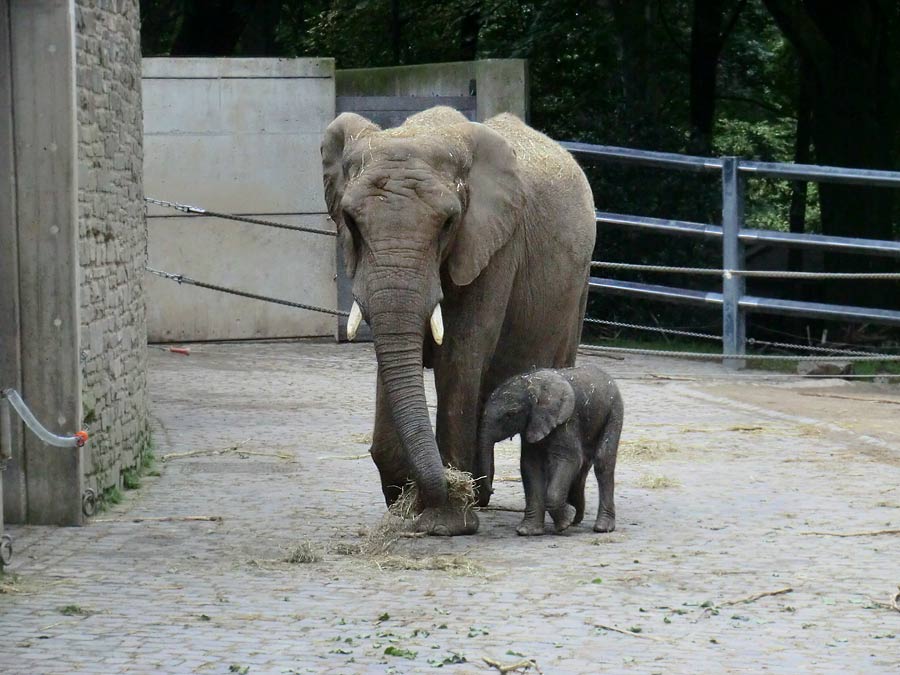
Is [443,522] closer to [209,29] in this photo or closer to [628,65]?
[628,65]

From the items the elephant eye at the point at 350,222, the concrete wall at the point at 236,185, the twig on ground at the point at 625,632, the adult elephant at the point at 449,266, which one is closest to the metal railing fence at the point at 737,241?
the concrete wall at the point at 236,185

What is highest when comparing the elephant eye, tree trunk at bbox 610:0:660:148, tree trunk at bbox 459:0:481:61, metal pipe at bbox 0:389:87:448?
tree trunk at bbox 459:0:481:61

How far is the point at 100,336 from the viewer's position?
9867 mm

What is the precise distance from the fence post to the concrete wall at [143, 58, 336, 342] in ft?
12.7

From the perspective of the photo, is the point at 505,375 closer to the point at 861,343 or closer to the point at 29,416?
the point at 29,416

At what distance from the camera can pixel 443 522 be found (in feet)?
28.0

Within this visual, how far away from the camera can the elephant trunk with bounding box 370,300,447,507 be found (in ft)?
26.4

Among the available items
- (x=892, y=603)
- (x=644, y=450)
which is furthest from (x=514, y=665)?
(x=644, y=450)

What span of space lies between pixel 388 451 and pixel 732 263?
8363mm

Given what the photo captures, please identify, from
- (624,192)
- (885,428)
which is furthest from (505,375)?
(624,192)

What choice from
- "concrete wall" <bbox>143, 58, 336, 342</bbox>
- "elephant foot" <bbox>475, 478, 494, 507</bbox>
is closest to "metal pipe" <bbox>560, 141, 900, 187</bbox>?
"concrete wall" <bbox>143, 58, 336, 342</bbox>

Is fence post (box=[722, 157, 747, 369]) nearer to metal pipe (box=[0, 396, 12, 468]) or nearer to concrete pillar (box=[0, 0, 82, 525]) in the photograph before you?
concrete pillar (box=[0, 0, 82, 525])

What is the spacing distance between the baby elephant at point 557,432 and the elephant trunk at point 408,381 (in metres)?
0.47

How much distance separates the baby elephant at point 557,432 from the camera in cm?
848
